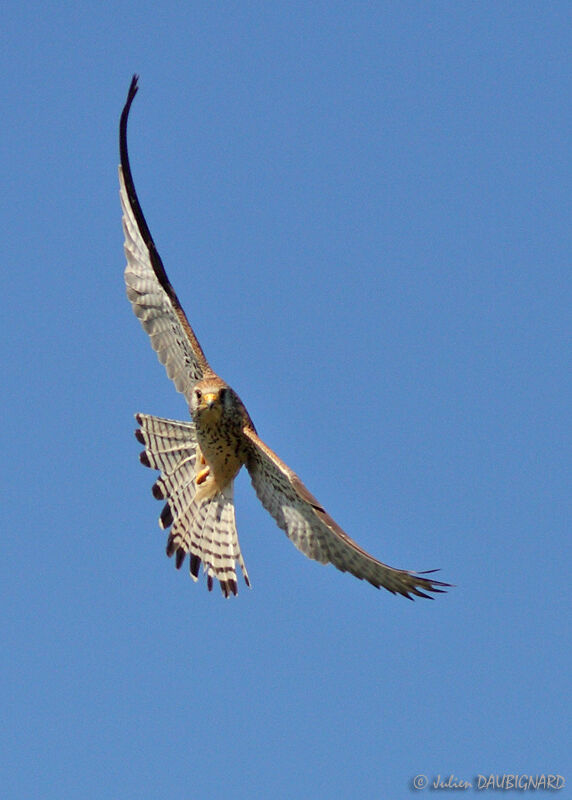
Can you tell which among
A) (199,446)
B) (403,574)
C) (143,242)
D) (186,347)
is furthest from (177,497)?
(403,574)

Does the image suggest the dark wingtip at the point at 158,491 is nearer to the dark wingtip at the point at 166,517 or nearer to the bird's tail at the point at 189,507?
the bird's tail at the point at 189,507

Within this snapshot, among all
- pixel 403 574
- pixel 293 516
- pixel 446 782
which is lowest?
pixel 446 782

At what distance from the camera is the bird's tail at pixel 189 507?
9.44 meters

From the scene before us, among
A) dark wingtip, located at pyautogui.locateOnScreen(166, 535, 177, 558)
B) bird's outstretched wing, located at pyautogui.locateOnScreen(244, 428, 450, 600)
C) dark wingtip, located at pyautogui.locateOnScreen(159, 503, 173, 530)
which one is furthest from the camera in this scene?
dark wingtip, located at pyautogui.locateOnScreen(159, 503, 173, 530)

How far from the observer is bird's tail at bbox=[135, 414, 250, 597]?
31.0ft

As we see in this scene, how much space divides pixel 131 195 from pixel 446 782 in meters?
4.82

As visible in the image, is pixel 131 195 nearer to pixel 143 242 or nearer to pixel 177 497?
pixel 143 242

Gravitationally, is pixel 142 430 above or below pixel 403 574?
above

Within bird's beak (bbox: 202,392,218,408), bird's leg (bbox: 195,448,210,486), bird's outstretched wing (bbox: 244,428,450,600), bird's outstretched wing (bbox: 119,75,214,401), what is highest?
bird's outstretched wing (bbox: 119,75,214,401)

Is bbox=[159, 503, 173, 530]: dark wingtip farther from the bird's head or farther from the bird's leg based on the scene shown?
the bird's head

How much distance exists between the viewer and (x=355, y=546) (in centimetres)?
774

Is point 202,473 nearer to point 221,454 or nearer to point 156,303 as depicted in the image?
point 221,454

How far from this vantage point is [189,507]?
31.7ft

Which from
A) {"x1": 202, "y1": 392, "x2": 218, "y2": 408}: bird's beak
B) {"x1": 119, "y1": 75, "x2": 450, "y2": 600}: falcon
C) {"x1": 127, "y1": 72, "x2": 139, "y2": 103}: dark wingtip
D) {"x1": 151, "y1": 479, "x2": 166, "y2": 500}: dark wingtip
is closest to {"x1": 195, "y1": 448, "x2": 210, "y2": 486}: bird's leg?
{"x1": 119, "y1": 75, "x2": 450, "y2": 600}: falcon
